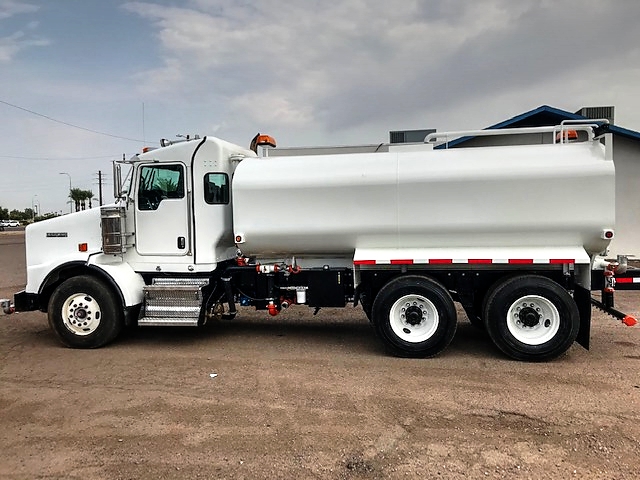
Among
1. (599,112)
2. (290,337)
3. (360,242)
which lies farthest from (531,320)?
(599,112)

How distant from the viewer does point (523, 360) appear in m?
6.34

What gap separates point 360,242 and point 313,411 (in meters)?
2.64

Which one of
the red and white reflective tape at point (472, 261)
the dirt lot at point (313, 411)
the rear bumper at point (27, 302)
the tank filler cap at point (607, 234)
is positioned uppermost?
the tank filler cap at point (607, 234)

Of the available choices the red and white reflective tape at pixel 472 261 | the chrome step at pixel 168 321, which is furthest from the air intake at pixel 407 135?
the chrome step at pixel 168 321

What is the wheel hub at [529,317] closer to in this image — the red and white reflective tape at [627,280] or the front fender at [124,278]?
the red and white reflective tape at [627,280]

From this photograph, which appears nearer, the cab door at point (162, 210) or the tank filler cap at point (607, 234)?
the tank filler cap at point (607, 234)

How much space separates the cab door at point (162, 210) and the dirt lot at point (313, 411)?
1.52m

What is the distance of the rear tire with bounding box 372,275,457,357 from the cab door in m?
3.07

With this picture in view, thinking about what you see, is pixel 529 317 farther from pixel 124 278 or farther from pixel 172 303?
pixel 124 278

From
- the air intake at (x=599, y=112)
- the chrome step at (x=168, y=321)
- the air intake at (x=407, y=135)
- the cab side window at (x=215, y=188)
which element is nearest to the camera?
the chrome step at (x=168, y=321)

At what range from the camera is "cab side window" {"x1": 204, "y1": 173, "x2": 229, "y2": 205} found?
7.33 metres

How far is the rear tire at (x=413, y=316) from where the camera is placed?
6449 millimetres

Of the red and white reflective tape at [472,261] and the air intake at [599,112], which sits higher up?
the air intake at [599,112]

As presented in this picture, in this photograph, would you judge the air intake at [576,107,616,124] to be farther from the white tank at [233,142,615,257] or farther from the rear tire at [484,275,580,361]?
the rear tire at [484,275,580,361]
